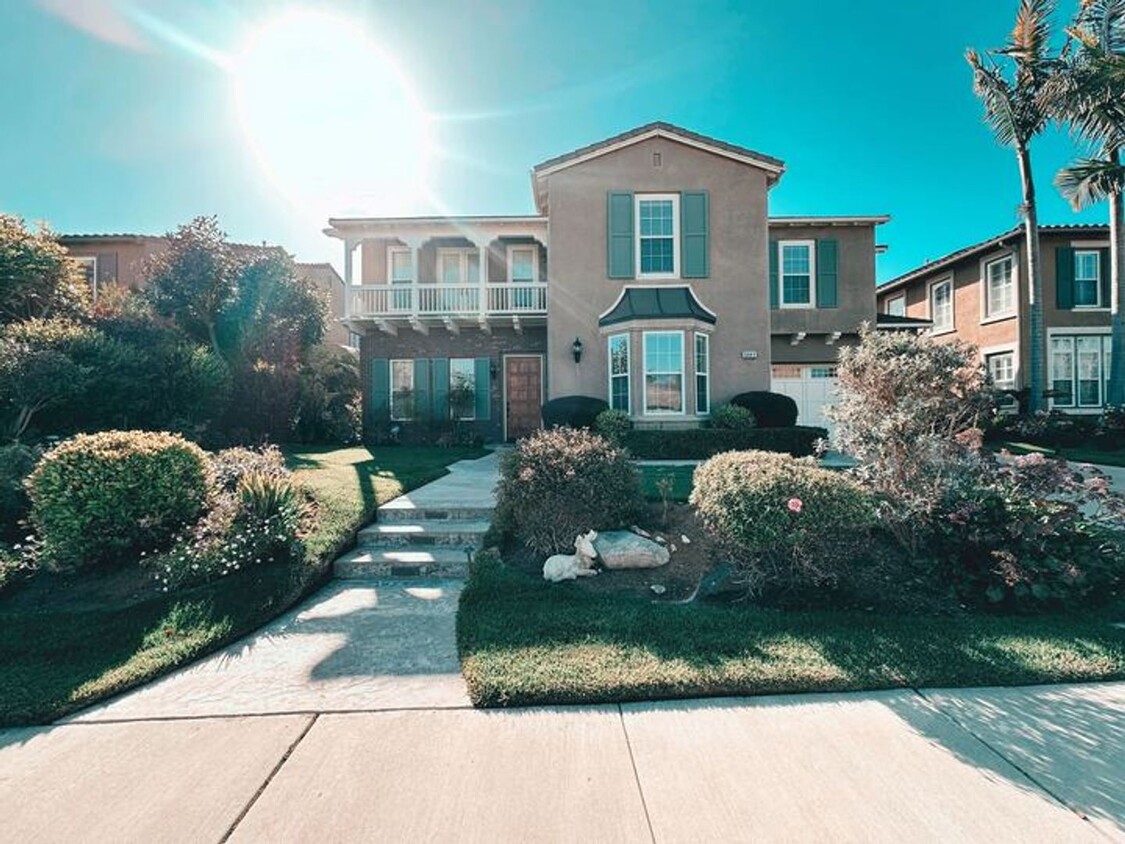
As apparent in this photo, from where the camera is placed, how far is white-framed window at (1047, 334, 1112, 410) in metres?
18.2

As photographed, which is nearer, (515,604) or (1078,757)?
(1078,757)

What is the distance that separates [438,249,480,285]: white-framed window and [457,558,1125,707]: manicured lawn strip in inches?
568

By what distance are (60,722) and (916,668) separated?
18.2ft

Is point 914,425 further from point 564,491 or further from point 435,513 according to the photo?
point 435,513

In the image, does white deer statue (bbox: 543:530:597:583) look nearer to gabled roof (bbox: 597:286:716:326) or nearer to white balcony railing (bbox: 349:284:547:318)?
gabled roof (bbox: 597:286:716:326)

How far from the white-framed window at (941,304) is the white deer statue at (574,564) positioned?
22248 millimetres

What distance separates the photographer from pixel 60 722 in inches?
123

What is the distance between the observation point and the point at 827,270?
53.8 feet

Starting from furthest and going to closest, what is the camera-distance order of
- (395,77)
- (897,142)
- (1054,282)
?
(1054,282)
(897,142)
(395,77)

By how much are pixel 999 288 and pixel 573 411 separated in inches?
696

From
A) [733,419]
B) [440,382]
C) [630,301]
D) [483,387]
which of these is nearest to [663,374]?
[733,419]

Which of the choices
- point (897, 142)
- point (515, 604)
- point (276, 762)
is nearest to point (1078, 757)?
point (515, 604)

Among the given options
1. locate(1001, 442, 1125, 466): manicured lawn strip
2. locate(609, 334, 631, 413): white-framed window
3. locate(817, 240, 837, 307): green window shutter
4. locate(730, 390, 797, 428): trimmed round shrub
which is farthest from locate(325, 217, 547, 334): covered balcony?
locate(1001, 442, 1125, 466): manicured lawn strip

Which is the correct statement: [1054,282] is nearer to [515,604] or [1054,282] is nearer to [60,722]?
[515,604]
